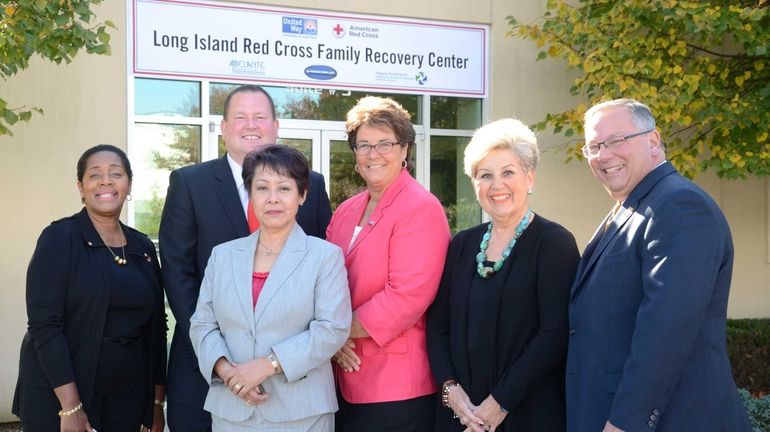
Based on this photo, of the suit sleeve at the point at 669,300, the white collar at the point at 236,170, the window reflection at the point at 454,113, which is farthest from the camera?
the window reflection at the point at 454,113

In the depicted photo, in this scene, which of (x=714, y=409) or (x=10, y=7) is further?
(x=10, y=7)

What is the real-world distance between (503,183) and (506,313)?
56 cm

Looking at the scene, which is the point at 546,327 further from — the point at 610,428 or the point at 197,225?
the point at 197,225

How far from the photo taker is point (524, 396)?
3230mm

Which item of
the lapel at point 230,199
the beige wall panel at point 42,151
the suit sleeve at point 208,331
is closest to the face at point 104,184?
the lapel at point 230,199

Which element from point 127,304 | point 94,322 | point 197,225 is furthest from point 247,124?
point 94,322

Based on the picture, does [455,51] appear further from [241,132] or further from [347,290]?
[347,290]

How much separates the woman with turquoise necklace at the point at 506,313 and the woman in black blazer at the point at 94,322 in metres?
1.53

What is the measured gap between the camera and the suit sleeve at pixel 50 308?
3.62 metres

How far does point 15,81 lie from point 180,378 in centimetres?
510

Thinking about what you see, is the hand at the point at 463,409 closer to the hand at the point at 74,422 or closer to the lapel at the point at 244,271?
the lapel at the point at 244,271

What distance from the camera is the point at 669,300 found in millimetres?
2652

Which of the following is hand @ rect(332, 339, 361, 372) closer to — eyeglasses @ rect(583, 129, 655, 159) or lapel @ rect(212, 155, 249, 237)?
lapel @ rect(212, 155, 249, 237)

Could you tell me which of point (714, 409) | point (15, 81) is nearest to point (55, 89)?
point (15, 81)
